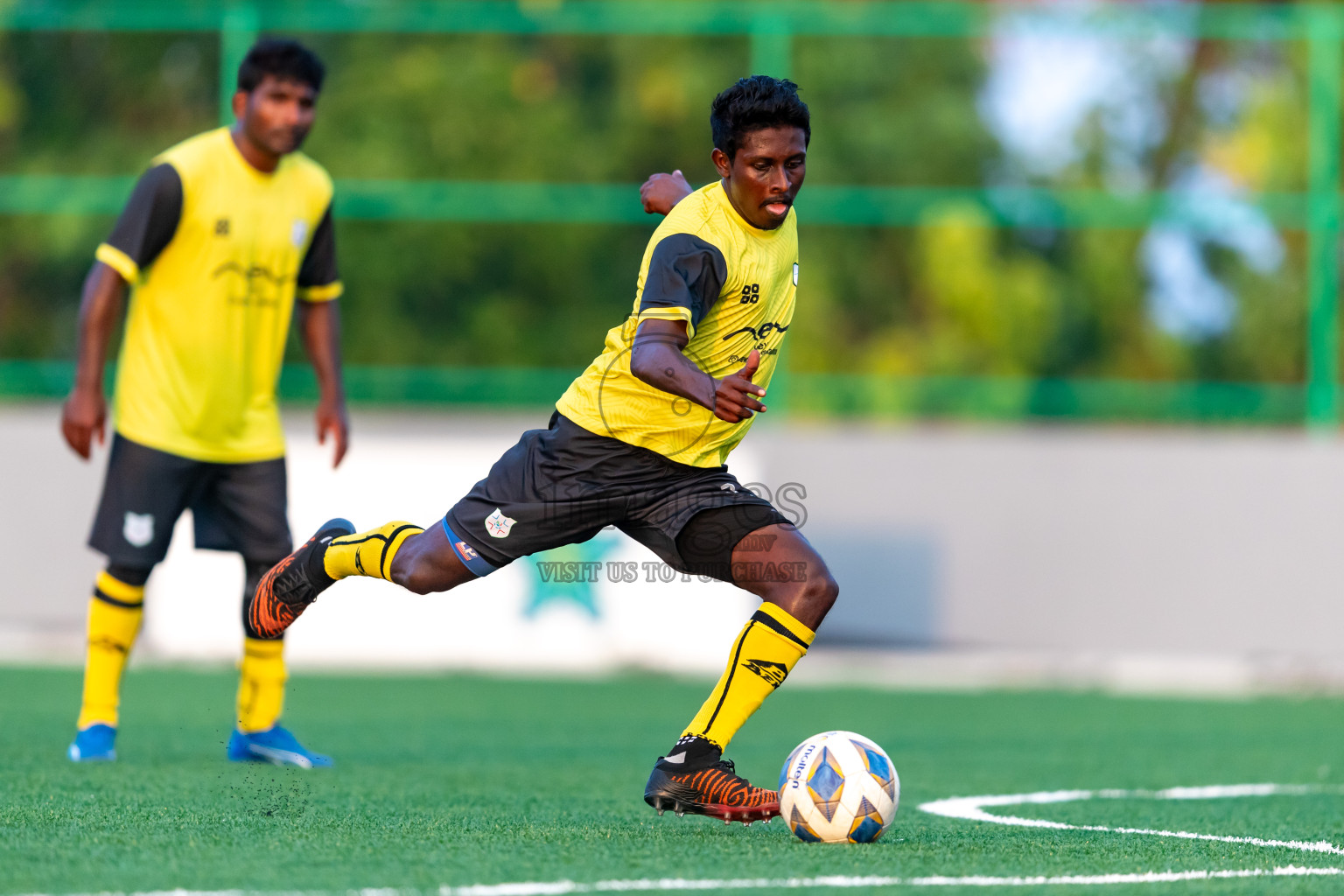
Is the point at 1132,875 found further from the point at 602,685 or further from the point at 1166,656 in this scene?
the point at 1166,656

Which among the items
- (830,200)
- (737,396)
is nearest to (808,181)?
(830,200)

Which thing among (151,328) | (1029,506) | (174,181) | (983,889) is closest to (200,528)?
(151,328)

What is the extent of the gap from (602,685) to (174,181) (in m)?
4.64

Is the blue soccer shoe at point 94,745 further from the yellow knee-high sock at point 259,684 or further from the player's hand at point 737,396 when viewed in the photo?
the player's hand at point 737,396

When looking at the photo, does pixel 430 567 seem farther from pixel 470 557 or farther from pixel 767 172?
pixel 767 172

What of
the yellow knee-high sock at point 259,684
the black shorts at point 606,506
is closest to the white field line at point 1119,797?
the black shorts at point 606,506

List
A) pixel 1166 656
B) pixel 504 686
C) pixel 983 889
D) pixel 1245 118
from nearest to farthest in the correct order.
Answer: pixel 983 889 < pixel 504 686 < pixel 1166 656 < pixel 1245 118

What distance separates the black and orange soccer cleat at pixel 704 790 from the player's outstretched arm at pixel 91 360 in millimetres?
2424

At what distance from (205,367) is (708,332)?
218 centimetres

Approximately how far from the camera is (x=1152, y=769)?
6.29 metres

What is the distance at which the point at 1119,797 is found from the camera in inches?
213

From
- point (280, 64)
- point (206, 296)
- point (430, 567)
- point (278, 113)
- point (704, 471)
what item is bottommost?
point (430, 567)

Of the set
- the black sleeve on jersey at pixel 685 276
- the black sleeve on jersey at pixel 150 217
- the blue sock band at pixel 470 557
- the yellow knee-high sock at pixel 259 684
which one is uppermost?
the black sleeve on jersey at pixel 150 217

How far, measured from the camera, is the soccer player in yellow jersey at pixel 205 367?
18.7 feet
